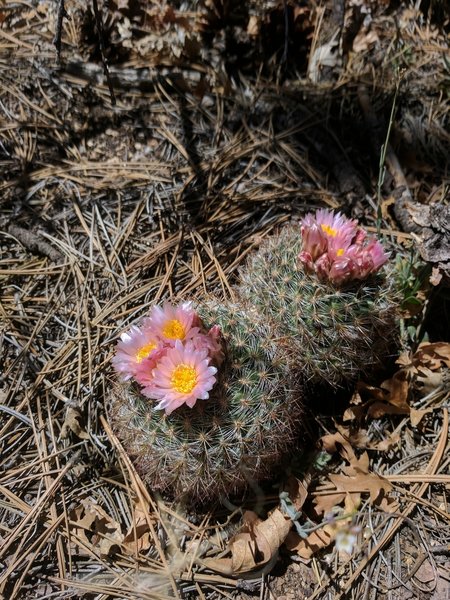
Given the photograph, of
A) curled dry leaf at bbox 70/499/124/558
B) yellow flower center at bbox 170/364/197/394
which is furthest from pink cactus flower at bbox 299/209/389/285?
curled dry leaf at bbox 70/499/124/558

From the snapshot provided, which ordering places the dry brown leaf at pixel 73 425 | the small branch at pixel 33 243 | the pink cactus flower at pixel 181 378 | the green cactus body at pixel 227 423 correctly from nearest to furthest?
the pink cactus flower at pixel 181 378, the green cactus body at pixel 227 423, the dry brown leaf at pixel 73 425, the small branch at pixel 33 243

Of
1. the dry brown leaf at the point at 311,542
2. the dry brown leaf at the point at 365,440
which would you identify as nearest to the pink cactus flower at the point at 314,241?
the dry brown leaf at the point at 365,440

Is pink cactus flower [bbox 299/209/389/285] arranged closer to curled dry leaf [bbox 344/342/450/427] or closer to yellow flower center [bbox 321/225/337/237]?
yellow flower center [bbox 321/225/337/237]

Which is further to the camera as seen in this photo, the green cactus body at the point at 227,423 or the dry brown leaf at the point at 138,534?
the dry brown leaf at the point at 138,534

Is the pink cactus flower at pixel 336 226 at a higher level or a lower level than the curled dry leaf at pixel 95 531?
higher

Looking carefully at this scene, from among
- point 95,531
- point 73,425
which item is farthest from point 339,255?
point 95,531

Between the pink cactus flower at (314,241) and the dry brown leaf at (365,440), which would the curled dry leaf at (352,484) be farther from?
the pink cactus flower at (314,241)

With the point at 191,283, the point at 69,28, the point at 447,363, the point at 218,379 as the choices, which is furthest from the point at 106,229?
the point at 447,363
